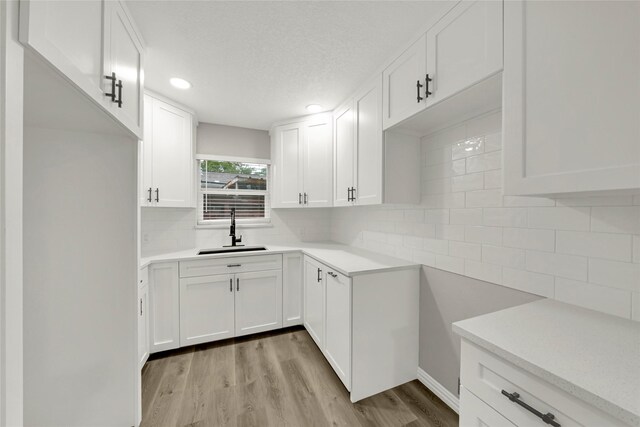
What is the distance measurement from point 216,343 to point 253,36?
101 inches

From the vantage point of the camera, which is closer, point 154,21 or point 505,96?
point 505,96

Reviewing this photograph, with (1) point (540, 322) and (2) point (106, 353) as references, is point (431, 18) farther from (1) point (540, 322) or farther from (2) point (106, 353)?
(2) point (106, 353)

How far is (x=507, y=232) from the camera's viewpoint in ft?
4.21

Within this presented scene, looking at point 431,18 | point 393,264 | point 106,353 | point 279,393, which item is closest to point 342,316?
point 393,264

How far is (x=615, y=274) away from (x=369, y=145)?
145 cm

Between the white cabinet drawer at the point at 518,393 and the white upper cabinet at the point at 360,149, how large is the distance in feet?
3.66

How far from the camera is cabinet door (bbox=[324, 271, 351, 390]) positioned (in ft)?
5.29

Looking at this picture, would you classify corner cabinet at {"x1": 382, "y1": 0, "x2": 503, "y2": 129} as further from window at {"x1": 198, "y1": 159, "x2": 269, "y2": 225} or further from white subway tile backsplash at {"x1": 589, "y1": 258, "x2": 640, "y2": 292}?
window at {"x1": 198, "y1": 159, "x2": 269, "y2": 225}

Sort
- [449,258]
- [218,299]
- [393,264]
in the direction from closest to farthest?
[449,258] → [393,264] → [218,299]

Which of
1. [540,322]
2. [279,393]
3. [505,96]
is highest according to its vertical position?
[505,96]

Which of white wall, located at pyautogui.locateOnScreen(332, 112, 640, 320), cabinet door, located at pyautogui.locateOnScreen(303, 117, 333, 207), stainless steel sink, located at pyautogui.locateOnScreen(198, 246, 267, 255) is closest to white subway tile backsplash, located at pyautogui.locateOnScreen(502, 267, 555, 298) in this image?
white wall, located at pyautogui.locateOnScreen(332, 112, 640, 320)

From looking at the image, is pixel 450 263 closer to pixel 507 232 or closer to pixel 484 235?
pixel 484 235

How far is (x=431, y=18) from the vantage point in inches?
50.8

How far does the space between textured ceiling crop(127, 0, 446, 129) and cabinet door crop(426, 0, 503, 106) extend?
0.13 m
